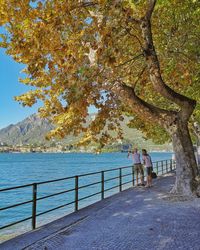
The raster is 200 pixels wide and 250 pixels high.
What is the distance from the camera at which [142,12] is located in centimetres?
1198

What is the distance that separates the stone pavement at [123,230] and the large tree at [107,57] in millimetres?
3212

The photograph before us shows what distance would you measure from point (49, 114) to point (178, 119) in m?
6.58

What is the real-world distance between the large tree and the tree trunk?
0.06 ft

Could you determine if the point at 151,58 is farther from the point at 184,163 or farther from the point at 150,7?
the point at 184,163

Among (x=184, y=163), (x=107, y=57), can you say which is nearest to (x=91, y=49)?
(x=107, y=57)

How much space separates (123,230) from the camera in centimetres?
688

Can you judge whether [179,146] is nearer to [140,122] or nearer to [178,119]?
[178,119]

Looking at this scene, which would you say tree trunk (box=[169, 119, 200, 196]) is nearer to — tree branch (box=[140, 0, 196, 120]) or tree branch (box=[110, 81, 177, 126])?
tree branch (box=[110, 81, 177, 126])

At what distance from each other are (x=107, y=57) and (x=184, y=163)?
5.38 metres

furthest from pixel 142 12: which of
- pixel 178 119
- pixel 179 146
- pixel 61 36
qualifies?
pixel 179 146

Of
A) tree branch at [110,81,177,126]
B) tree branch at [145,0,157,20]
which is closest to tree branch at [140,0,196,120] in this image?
tree branch at [145,0,157,20]

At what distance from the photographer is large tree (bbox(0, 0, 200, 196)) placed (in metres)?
9.30

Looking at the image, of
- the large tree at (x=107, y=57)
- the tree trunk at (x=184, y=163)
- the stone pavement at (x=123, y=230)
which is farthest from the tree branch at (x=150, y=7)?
the stone pavement at (x=123, y=230)

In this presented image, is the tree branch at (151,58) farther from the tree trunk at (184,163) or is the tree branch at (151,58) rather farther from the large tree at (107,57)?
the tree trunk at (184,163)
